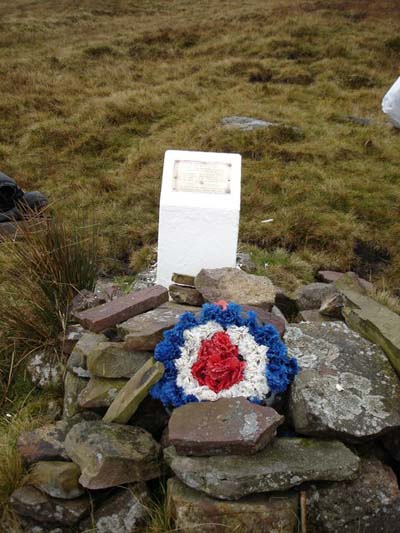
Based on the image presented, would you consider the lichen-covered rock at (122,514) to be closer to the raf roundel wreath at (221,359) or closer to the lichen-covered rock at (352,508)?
the raf roundel wreath at (221,359)

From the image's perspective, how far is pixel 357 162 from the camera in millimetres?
9531

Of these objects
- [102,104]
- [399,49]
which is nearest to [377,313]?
→ [102,104]

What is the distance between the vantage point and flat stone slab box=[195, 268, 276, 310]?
13.5ft

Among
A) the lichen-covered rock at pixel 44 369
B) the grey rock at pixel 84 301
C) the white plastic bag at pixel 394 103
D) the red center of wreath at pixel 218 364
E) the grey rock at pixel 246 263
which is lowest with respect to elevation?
the grey rock at pixel 246 263

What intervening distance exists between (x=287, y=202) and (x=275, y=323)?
4558 mm

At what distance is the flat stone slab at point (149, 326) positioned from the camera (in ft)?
11.3

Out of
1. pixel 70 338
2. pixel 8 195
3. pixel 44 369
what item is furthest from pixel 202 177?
pixel 8 195

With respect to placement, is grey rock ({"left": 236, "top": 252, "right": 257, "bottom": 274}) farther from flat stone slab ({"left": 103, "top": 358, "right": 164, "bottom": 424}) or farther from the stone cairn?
flat stone slab ({"left": 103, "top": 358, "right": 164, "bottom": 424})

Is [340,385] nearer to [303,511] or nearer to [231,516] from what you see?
[303,511]

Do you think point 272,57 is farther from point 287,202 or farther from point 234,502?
point 234,502

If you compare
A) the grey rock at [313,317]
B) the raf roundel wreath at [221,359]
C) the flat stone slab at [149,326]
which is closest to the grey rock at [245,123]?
the grey rock at [313,317]

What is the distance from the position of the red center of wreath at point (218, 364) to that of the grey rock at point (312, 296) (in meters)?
1.52

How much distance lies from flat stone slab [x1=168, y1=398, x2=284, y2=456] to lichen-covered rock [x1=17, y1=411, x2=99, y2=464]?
73 centimetres

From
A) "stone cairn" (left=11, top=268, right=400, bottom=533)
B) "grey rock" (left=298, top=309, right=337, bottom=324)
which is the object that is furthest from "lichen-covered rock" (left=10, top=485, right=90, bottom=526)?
"grey rock" (left=298, top=309, right=337, bottom=324)
